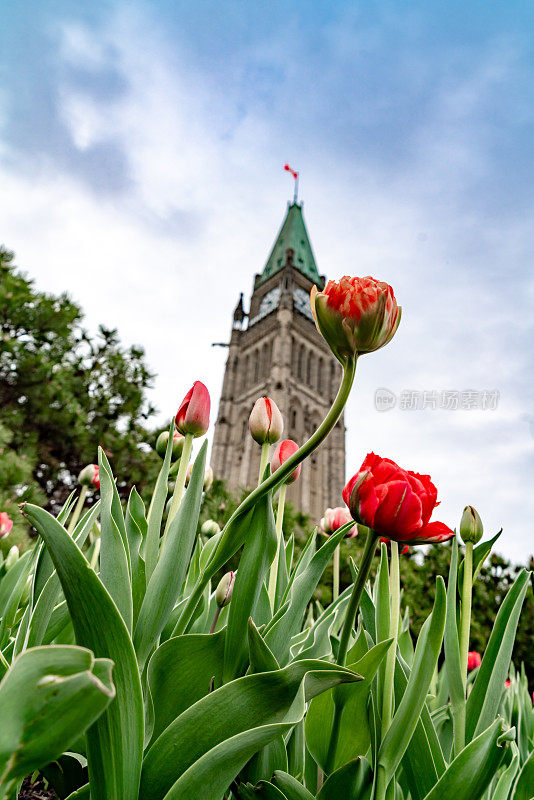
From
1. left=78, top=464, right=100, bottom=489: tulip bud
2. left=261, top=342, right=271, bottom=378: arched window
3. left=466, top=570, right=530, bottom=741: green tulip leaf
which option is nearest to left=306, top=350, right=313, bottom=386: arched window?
left=261, top=342, right=271, bottom=378: arched window

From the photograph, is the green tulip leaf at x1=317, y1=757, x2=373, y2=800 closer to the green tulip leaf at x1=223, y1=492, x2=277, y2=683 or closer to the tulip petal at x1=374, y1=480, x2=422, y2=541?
the green tulip leaf at x1=223, y1=492, x2=277, y2=683

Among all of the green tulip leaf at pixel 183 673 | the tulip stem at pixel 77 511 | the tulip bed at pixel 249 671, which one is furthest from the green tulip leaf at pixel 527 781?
the tulip stem at pixel 77 511

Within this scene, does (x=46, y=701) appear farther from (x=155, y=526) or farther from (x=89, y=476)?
(x=89, y=476)

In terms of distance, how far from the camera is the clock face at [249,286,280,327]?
29.4 metres

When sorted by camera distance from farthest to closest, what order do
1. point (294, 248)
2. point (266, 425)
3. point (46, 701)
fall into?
point (294, 248) → point (266, 425) → point (46, 701)

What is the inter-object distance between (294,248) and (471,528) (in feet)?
114

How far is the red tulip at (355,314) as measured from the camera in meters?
0.56

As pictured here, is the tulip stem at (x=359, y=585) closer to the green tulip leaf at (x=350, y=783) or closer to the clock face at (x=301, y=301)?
the green tulip leaf at (x=350, y=783)

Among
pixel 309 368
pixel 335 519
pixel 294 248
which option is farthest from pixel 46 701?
pixel 294 248

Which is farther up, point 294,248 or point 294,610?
point 294,248

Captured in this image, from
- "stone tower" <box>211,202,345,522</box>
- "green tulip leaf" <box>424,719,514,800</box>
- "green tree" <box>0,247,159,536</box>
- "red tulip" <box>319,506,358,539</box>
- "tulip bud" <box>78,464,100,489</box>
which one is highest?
"stone tower" <box>211,202,345,522</box>

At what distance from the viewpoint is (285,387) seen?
24.6 meters

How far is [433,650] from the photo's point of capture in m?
0.60

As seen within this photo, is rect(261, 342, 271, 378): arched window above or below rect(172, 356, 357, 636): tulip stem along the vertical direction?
above
